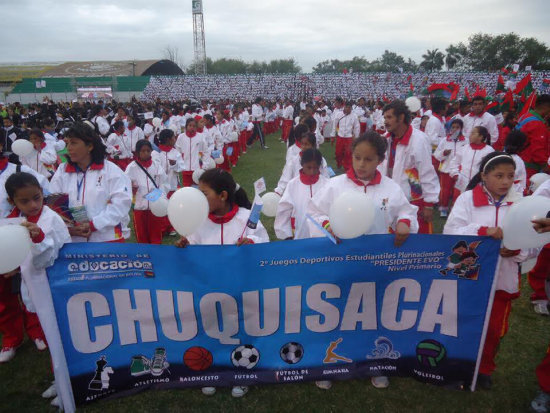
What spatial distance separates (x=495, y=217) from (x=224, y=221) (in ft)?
7.09

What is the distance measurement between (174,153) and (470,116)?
22.0 feet

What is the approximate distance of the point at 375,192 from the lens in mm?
2889

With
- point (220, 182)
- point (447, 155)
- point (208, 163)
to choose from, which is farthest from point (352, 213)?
point (447, 155)

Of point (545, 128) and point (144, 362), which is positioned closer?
point (144, 362)

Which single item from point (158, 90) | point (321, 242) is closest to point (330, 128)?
point (321, 242)

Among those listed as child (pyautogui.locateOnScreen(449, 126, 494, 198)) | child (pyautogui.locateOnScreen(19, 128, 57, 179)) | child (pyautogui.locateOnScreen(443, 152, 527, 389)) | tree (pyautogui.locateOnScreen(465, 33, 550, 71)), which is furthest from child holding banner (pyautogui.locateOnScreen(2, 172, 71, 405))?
tree (pyautogui.locateOnScreen(465, 33, 550, 71))

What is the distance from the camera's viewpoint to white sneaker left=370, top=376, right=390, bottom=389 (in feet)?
9.99

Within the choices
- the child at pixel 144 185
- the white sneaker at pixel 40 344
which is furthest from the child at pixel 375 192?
the child at pixel 144 185

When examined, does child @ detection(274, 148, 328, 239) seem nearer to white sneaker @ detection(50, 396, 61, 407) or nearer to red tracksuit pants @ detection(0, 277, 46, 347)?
white sneaker @ detection(50, 396, 61, 407)

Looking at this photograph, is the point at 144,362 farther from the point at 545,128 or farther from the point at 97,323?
the point at 545,128

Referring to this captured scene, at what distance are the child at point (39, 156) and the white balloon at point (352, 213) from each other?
6.46m

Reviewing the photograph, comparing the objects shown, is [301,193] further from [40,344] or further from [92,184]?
[40,344]

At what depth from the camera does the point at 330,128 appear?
747 inches

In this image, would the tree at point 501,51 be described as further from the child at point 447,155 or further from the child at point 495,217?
the child at point 495,217
